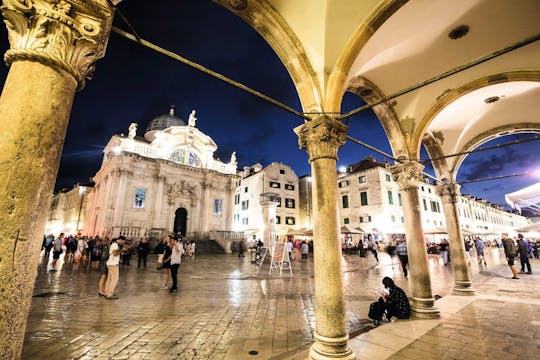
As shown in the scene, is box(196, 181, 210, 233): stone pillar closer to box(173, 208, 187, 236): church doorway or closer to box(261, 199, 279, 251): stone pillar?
box(173, 208, 187, 236): church doorway

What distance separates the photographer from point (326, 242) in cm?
385

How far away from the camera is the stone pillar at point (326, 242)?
3.50 m

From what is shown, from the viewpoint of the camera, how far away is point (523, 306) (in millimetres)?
5984

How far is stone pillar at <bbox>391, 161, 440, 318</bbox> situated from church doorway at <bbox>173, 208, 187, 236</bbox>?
23.2 metres

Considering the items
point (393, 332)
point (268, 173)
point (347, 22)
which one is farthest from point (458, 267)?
point (268, 173)

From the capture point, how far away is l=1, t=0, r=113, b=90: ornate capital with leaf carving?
203 centimetres

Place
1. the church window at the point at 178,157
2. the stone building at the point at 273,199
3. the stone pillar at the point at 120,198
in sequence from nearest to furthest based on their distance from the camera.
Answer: the stone pillar at the point at 120,198 → the church window at the point at 178,157 → the stone building at the point at 273,199

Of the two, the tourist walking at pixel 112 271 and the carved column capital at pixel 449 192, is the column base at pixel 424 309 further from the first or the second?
the tourist walking at pixel 112 271

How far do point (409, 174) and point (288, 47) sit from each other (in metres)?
4.40

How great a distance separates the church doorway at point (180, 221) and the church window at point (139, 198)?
134 inches

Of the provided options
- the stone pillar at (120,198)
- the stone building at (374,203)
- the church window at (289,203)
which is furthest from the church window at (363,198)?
the stone pillar at (120,198)

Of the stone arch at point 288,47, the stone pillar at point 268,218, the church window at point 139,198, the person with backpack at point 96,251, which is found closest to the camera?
the stone arch at point 288,47

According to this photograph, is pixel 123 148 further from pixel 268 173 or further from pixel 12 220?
pixel 12 220

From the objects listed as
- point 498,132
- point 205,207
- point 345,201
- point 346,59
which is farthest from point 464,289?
point 345,201
